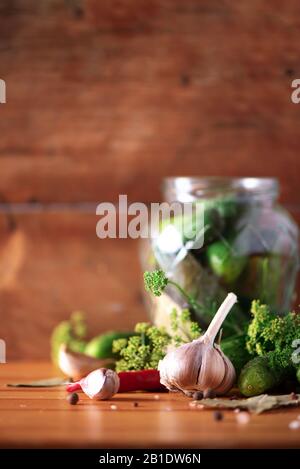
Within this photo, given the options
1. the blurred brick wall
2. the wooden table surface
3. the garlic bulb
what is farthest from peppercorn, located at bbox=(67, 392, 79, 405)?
the blurred brick wall

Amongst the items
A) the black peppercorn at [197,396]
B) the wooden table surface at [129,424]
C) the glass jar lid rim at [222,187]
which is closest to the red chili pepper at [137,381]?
the wooden table surface at [129,424]

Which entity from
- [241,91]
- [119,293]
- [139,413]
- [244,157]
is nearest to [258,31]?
[241,91]

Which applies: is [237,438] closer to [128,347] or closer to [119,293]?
[128,347]

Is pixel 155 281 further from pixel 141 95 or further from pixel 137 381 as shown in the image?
pixel 141 95

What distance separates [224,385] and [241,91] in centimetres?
87

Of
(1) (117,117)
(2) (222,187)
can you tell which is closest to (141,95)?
(1) (117,117)

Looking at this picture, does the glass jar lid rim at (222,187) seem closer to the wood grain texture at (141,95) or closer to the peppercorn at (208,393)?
the wood grain texture at (141,95)

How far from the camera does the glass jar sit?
143 centimetres

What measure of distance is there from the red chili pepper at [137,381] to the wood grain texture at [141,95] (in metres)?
0.67

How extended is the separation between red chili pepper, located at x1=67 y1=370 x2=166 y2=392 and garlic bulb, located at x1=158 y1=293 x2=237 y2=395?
0.28ft

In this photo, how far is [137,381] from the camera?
1293 millimetres

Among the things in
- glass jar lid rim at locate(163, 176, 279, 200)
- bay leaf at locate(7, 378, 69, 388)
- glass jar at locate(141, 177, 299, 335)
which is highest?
glass jar lid rim at locate(163, 176, 279, 200)

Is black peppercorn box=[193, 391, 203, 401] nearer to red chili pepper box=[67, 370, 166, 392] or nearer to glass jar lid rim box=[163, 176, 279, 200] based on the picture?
red chili pepper box=[67, 370, 166, 392]

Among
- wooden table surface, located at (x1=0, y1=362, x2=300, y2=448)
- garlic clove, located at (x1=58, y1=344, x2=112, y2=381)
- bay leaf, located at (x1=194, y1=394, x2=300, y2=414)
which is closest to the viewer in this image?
wooden table surface, located at (x1=0, y1=362, x2=300, y2=448)
